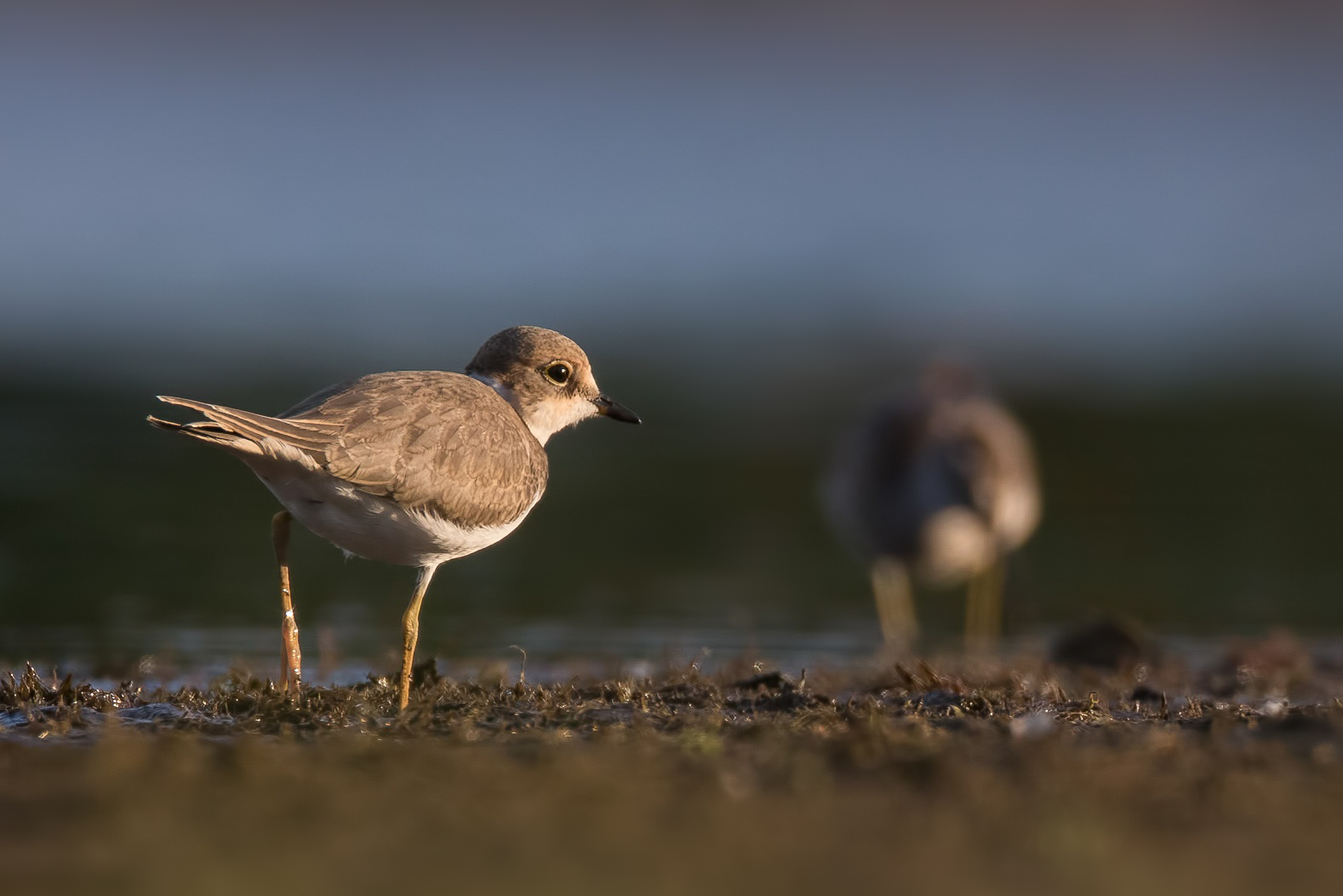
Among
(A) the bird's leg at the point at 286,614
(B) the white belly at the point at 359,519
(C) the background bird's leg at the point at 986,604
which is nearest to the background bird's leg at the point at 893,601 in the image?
(C) the background bird's leg at the point at 986,604

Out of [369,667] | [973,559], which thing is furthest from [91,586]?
[973,559]

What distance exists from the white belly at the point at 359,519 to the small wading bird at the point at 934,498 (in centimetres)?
619

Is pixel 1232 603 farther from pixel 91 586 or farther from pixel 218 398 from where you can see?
pixel 218 398

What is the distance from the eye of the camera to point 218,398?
2272cm

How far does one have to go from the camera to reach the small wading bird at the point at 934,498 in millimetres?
13852

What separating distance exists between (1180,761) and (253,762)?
3.20 m

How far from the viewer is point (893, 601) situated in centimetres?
1456

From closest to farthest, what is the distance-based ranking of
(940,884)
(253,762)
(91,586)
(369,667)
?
(940,884), (253,762), (369,667), (91,586)

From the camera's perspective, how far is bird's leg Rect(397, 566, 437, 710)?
23.9 feet

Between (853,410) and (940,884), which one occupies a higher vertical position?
(940,884)

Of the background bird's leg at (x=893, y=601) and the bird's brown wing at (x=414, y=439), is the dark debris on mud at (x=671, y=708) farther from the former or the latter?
the background bird's leg at (x=893, y=601)

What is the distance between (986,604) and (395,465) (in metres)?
8.63

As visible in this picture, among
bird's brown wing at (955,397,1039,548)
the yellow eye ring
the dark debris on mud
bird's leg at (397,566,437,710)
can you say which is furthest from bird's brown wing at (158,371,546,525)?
bird's brown wing at (955,397,1039,548)

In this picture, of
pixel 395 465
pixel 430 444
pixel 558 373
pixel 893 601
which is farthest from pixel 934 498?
pixel 395 465
